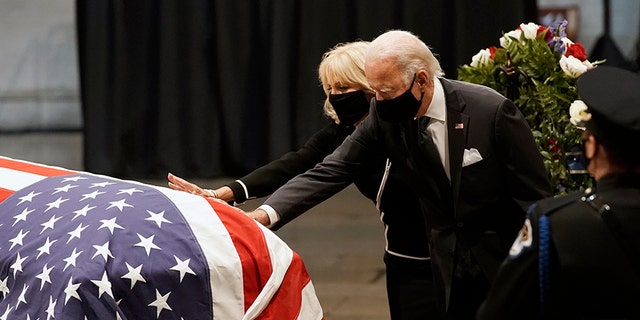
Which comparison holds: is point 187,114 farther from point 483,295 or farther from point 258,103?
point 483,295

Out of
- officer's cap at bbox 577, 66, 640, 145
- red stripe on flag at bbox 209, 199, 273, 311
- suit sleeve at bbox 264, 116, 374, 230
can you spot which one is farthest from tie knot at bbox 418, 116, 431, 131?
officer's cap at bbox 577, 66, 640, 145

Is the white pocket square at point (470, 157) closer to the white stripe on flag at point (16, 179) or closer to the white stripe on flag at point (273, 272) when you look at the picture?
the white stripe on flag at point (273, 272)

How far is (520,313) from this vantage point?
178cm

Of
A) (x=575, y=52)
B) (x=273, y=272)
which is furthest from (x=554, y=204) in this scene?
(x=575, y=52)

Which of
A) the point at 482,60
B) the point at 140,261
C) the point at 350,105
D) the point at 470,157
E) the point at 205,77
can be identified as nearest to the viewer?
the point at 140,261

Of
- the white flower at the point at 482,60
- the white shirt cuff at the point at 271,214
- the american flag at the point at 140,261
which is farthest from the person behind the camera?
the white flower at the point at 482,60

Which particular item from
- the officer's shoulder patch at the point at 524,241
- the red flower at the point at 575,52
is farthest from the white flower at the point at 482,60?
the officer's shoulder patch at the point at 524,241

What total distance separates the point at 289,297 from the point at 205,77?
4.91m

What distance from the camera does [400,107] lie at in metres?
2.70

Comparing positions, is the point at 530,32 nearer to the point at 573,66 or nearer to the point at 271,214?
the point at 573,66

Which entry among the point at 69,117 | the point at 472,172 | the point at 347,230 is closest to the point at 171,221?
the point at 472,172

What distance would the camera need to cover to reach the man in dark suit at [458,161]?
2656mm

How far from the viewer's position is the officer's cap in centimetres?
174

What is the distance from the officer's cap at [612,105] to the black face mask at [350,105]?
1313 mm
